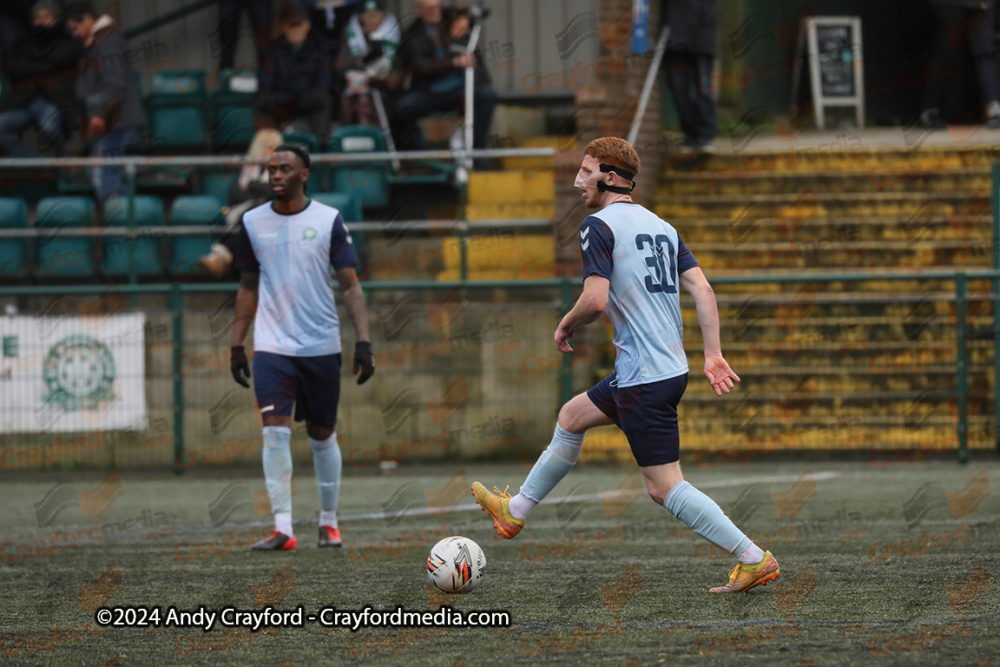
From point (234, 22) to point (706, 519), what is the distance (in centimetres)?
1367

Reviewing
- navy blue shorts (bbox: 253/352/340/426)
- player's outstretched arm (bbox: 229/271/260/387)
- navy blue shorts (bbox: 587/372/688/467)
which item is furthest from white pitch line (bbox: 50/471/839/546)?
navy blue shorts (bbox: 587/372/688/467)

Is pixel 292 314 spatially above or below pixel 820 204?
below

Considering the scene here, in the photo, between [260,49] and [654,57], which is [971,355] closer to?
[654,57]

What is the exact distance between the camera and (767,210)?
15617 millimetres

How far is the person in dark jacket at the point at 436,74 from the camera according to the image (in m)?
15.7

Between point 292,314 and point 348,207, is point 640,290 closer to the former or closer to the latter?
point 292,314

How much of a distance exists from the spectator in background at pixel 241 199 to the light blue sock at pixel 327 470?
19.6 feet

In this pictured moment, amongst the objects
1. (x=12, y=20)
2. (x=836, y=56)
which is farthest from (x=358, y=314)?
(x=836, y=56)

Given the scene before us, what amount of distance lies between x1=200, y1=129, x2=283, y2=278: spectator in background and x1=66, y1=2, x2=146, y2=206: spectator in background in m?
1.46

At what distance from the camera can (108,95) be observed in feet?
50.8

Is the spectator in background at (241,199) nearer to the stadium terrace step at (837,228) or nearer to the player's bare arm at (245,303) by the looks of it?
the stadium terrace step at (837,228)

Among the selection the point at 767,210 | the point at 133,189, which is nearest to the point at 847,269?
the point at 767,210

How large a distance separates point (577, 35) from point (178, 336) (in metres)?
6.93

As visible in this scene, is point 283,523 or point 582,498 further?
point 582,498
